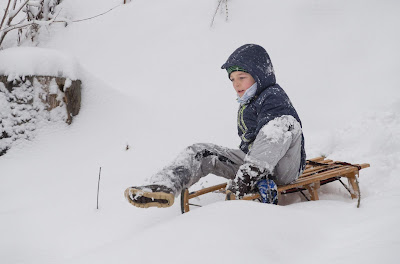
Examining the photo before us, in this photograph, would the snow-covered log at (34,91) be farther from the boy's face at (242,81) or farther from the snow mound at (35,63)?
the boy's face at (242,81)

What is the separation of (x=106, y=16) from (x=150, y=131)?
168 inches

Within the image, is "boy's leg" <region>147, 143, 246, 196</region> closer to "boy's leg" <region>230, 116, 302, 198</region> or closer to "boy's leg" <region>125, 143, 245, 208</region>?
"boy's leg" <region>125, 143, 245, 208</region>

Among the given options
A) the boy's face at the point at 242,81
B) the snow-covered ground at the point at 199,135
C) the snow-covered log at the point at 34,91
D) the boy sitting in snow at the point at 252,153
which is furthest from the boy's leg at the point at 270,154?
the snow-covered log at the point at 34,91

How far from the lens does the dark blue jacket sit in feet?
6.72

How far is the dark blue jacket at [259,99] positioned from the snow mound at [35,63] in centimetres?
206

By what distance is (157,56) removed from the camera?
5.33m

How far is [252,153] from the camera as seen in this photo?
1905 millimetres

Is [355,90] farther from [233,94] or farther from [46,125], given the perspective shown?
[46,125]

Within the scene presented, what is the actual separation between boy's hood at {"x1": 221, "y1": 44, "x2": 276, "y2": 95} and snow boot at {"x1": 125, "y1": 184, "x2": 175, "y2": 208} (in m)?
1.01

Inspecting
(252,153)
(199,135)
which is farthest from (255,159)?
(199,135)

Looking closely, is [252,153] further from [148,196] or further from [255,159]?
[148,196]

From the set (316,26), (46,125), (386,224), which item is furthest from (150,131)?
(316,26)

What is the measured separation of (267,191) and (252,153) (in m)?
0.24

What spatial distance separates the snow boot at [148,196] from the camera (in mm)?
1707
